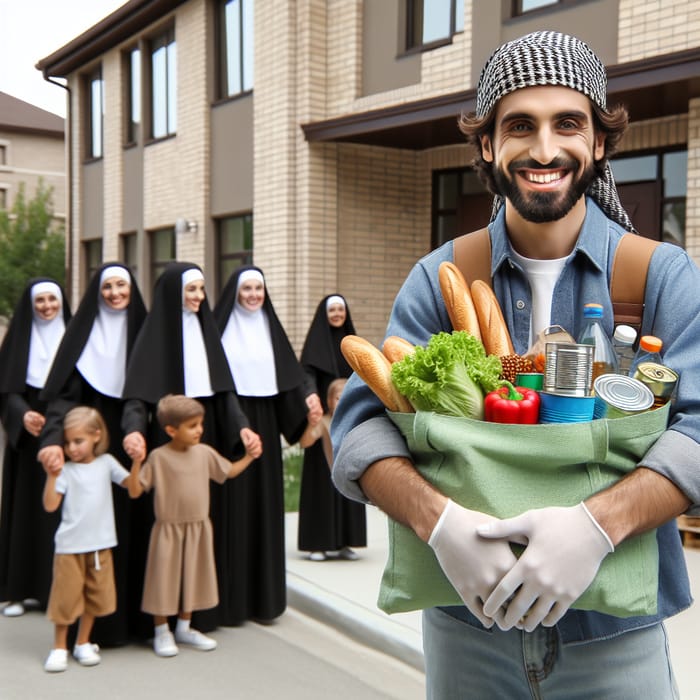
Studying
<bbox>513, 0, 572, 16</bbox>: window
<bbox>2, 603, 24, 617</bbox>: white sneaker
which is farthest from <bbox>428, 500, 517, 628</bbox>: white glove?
<bbox>513, 0, 572, 16</bbox>: window

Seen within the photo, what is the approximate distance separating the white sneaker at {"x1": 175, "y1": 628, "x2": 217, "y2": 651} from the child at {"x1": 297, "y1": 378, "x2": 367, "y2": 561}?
5.58 ft

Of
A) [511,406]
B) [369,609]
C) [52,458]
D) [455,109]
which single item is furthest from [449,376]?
[455,109]

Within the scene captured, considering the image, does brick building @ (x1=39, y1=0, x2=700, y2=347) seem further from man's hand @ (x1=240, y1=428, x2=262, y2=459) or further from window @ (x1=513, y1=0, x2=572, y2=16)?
man's hand @ (x1=240, y1=428, x2=262, y2=459)

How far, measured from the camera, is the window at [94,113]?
18766 millimetres

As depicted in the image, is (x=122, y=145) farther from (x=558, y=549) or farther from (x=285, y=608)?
(x=558, y=549)

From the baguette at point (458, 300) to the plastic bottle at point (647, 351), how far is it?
0.31 meters

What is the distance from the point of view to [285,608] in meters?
5.77

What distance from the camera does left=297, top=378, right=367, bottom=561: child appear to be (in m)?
6.89

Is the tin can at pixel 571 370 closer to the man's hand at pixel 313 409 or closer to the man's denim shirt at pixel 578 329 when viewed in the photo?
the man's denim shirt at pixel 578 329

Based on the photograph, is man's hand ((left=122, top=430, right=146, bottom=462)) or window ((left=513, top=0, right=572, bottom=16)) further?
window ((left=513, top=0, right=572, bottom=16))

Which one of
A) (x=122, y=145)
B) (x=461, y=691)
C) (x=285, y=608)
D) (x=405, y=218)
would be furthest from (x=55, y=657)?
(x=122, y=145)

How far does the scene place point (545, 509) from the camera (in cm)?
155

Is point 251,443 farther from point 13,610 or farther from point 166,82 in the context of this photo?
point 166,82

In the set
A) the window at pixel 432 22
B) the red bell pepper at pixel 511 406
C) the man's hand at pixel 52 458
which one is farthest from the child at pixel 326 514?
the window at pixel 432 22
